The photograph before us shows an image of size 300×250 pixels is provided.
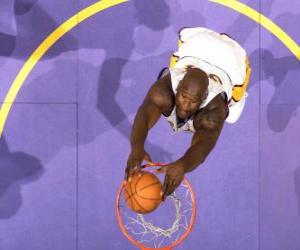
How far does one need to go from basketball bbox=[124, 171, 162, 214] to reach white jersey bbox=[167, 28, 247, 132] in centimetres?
60

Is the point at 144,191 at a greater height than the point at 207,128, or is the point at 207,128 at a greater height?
the point at 207,128

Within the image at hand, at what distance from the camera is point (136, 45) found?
4.88 metres

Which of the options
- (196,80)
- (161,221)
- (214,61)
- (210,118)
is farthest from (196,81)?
(161,221)

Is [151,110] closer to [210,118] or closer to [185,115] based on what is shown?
[185,115]

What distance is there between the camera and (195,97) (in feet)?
10.0

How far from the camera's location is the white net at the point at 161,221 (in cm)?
462

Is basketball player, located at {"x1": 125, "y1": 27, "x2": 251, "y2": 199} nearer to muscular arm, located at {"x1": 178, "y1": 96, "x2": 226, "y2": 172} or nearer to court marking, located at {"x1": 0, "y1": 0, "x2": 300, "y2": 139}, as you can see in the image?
muscular arm, located at {"x1": 178, "y1": 96, "x2": 226, "y2": 172}

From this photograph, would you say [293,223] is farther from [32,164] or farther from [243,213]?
[32,164]

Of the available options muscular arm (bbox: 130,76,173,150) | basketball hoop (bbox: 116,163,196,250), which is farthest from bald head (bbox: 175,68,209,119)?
basketball hoop (bbox: 116,163,196,250)

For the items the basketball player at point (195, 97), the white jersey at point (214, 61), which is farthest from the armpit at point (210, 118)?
the white jersey at point (214, 61)

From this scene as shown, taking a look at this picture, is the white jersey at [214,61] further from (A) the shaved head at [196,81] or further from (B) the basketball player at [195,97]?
(A) the shaved head at [196,81]

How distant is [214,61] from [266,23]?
1.60 meters

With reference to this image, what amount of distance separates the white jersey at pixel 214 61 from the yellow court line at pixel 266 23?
1.08m

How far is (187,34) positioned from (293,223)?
7.45 ft
